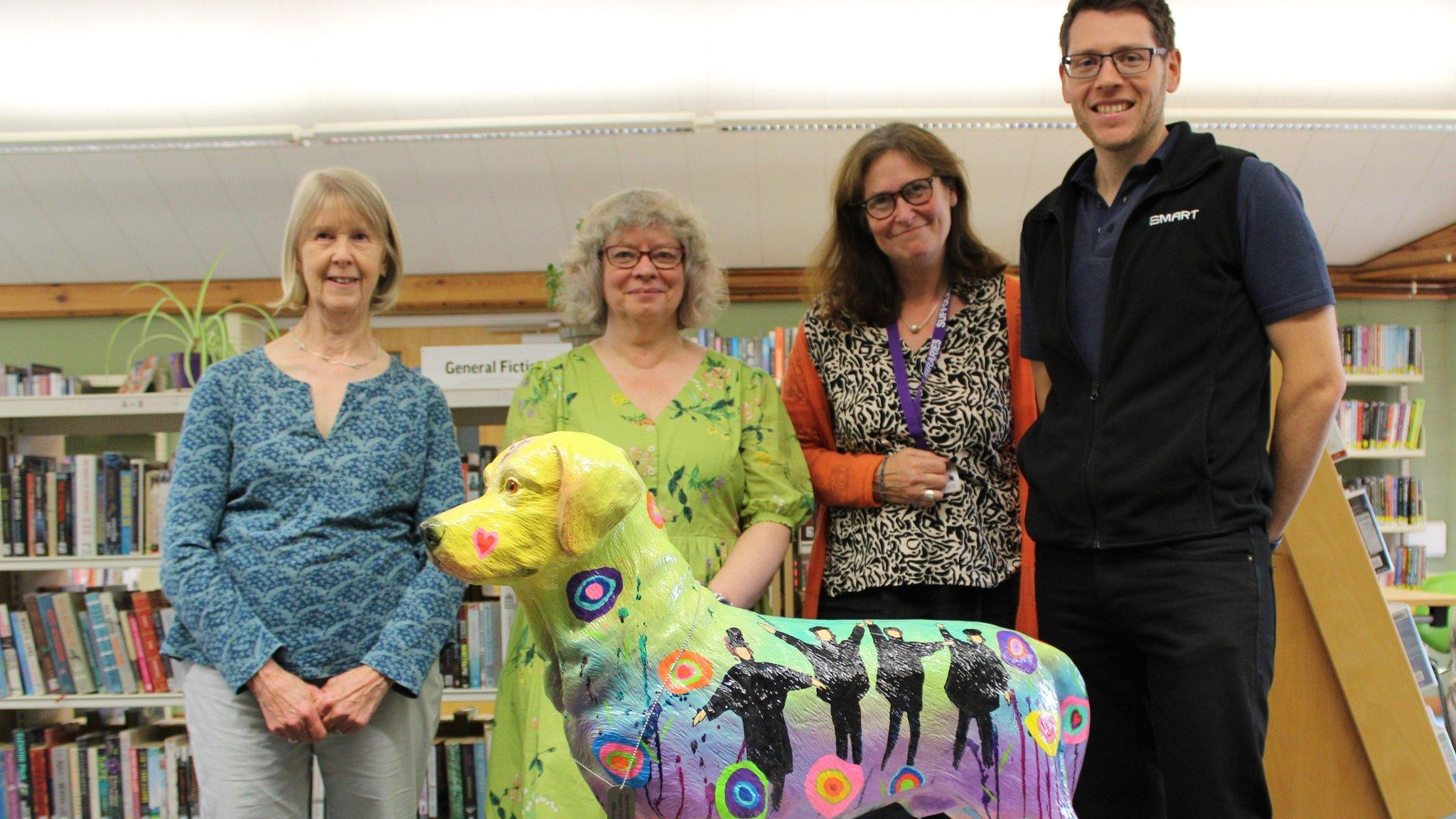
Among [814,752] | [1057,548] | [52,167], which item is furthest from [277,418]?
[52,167]

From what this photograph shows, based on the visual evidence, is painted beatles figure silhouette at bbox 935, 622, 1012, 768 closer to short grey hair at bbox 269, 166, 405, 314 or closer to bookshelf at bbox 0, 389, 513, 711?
short grey hair at bbox 269, 166, 405, 314

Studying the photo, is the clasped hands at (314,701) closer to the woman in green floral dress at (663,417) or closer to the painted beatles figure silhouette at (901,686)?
the woman in green floral dress at (663,417)

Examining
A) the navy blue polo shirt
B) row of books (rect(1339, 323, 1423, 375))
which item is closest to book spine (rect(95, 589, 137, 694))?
the navy blue polo shirt

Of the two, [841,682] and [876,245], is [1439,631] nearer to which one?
[876,245]

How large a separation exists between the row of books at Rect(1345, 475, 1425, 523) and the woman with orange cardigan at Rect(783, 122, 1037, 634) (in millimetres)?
4391

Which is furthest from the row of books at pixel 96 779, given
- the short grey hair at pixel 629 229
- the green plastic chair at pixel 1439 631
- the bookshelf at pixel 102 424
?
the green plastic chair at pixel 1439 631

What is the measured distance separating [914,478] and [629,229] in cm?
57

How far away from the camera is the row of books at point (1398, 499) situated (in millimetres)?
4941

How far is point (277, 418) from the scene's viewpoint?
144 cm

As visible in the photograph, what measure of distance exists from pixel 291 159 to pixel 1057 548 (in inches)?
156

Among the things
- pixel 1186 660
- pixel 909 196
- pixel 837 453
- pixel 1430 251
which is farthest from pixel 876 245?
pixel 1430 251

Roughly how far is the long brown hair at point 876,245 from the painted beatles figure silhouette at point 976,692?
0.78 m

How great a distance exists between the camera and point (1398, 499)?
4969mm

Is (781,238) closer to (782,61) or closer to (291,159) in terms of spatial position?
(782,61)
